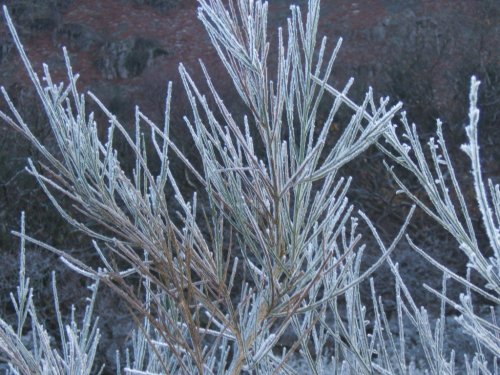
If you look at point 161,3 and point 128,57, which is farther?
point 161,3

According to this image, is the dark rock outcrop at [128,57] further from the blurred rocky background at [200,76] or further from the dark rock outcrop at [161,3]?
the dark rock outcrop at [161,3]

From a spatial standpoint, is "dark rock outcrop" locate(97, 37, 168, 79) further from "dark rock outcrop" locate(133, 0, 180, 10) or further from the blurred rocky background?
"dark rock outcrop" locate(133, 0, 180, 10)

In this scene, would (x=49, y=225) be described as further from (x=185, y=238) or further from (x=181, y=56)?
(x=181, y=56)

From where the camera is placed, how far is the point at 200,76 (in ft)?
48.5

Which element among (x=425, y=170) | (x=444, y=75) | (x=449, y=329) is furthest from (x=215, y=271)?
(x=444, y=75)

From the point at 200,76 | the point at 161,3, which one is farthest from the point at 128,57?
the point at 200,76

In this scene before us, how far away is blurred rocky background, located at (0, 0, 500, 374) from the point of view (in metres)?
9.26

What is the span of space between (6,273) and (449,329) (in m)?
4.38

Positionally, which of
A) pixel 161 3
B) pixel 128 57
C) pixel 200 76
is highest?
pixel 161 3

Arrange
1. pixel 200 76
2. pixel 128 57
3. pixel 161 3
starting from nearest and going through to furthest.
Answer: pixel 200 76 < pixel 128 57 < pixel 161 3

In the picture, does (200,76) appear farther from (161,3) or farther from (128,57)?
(161,3)

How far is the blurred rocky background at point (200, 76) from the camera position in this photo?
926 centimetres

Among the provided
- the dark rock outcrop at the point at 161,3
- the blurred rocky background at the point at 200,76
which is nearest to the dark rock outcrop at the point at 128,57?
the blurred rocky background at the point at 200,76

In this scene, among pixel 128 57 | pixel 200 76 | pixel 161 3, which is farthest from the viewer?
pixel 161 3
